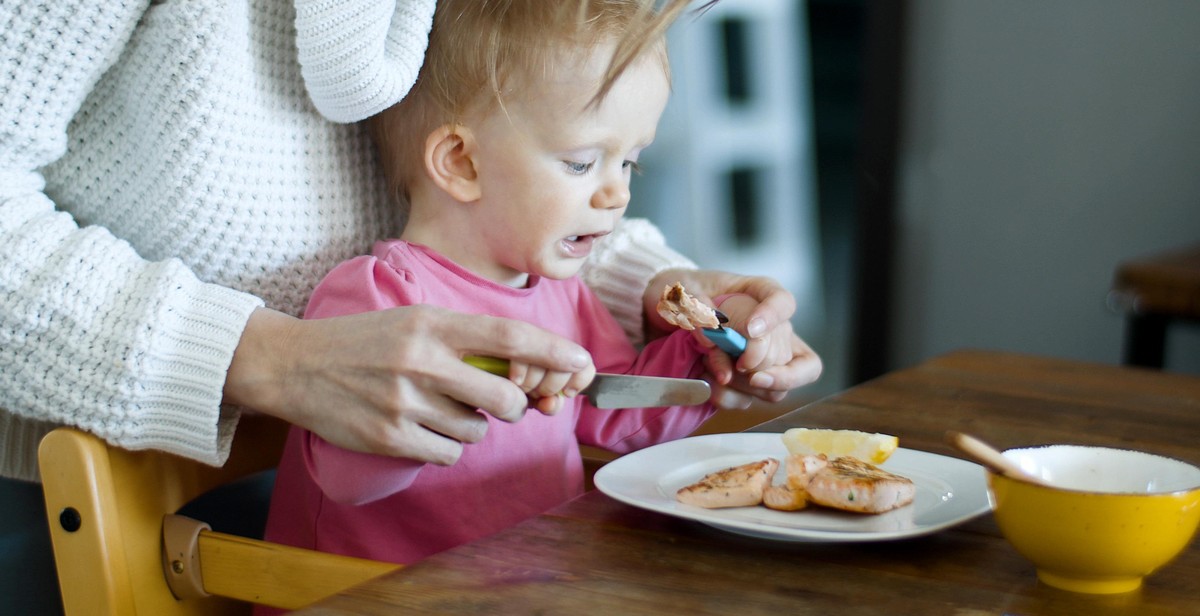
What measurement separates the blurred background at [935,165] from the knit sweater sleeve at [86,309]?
269 cm

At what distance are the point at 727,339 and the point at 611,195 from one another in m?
0.16

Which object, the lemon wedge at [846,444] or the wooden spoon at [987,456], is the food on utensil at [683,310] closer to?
the lemon wedge at [846,444]

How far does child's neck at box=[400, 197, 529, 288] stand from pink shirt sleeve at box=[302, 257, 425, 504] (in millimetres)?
83

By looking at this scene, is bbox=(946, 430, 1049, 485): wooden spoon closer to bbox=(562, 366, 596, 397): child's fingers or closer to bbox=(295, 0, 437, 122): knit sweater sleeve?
bbox=(562, 366, 596, 397): child's fingers

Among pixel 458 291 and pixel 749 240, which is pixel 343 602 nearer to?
pixel 458 291

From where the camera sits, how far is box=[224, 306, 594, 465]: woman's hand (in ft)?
2.62

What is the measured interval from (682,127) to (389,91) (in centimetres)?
266

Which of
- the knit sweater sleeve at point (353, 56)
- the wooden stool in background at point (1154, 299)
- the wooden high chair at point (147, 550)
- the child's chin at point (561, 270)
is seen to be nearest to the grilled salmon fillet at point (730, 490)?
the wooden high chair at point (147, 550)

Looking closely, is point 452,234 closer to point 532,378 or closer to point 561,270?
point 561,270

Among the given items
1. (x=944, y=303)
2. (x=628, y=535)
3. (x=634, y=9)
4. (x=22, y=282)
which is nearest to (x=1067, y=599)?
(x=628, y=535)

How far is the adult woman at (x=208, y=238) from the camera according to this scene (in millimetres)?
830

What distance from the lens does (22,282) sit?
0.88 m

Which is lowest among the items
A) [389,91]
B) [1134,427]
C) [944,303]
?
[944,303]

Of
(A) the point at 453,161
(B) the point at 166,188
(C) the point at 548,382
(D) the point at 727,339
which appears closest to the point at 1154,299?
(D) the point at 727,339
